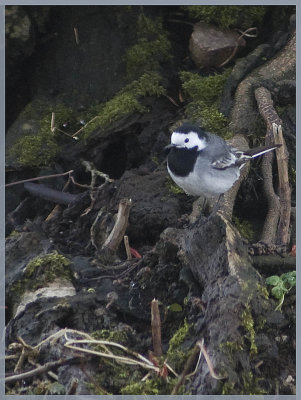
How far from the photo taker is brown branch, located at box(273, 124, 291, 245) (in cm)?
537

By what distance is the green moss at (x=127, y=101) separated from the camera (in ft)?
21.6

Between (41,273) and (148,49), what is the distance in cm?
277

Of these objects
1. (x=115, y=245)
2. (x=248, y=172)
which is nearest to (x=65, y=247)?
(x=115, y=245)

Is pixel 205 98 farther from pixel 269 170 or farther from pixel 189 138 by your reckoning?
pixel 189 138

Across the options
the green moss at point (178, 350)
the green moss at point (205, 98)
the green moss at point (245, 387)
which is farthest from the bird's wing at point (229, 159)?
the green moss at point (245, 387)

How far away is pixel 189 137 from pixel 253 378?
211cm

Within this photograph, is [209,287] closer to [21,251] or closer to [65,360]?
[65,360]

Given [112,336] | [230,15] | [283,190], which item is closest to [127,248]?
[112,336]

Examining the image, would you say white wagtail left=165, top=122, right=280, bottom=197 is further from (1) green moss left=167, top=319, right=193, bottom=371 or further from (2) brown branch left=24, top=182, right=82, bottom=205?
(1) green moss left=167, top=319, right=193, bottom=371

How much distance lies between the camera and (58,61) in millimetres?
7203

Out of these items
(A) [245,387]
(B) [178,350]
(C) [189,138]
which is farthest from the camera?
(C) [189,138]

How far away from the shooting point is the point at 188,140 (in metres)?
5.48

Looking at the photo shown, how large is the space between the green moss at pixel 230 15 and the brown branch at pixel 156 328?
354cm

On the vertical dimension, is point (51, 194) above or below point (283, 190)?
below
